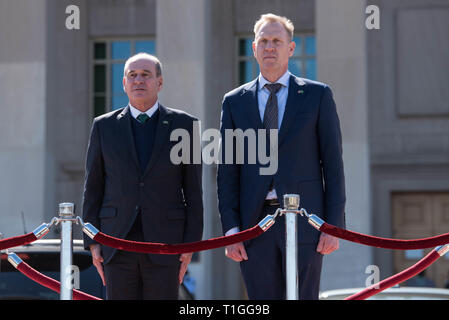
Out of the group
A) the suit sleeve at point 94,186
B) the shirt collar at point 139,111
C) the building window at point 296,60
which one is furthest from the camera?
the building window at point 296,60

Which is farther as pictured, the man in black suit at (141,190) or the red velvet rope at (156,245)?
the man in black suit at (141,190)

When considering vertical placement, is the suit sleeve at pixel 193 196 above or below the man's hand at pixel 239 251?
above

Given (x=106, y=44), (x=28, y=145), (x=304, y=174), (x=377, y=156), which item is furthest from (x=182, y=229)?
(x=106, y=44)

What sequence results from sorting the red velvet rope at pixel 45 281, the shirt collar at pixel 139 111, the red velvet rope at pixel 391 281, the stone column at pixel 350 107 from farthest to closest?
the stone column at pixel 350 107 < the shirt collar at pixel 139 111 < the red velvet rope at pixel 45 281 < the red velvet rope at pixel 391 281

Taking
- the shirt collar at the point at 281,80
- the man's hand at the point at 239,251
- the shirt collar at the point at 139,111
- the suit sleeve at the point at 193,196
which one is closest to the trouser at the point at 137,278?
the suit sleeve at the point at 193,196

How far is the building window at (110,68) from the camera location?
1833 centimetres

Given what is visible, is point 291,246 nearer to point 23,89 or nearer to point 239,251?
point 239,251

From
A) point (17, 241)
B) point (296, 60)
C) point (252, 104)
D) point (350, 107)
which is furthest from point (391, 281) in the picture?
point (296, 60)

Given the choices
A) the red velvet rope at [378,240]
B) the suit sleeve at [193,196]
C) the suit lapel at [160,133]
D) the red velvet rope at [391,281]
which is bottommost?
the red velvet rope at [391,281]

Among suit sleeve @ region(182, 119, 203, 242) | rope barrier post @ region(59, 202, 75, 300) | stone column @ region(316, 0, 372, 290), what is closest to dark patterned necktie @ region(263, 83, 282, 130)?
suit sleeve @ region(182, 119, 203, 242)

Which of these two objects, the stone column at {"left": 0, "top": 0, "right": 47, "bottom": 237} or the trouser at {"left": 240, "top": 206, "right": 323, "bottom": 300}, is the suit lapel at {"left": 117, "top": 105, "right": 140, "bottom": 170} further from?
the stone column at {"left": 0, "top": 0, "right": 47, "bottom": 237}

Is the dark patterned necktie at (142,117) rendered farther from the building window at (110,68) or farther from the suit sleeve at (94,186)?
the building window at (110,68)

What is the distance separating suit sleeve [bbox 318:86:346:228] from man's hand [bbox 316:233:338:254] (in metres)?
0.12
